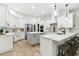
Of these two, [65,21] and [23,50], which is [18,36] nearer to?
[23,50]

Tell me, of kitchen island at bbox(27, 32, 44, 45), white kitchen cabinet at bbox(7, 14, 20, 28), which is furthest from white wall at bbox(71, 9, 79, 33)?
white kitchen cabinet at bbox(7, 14, 20, 28)

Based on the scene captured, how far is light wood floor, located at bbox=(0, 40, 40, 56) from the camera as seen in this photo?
185 cm

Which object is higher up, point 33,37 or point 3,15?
point 3,15

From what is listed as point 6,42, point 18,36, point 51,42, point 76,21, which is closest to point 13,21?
point 18,36

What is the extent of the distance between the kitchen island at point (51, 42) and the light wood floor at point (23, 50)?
131 millimetres

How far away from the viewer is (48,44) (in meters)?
1.92

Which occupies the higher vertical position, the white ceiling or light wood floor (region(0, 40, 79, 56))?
the white ceiling

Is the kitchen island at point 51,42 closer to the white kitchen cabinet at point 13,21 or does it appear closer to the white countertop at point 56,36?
the white countertop at point 56,36

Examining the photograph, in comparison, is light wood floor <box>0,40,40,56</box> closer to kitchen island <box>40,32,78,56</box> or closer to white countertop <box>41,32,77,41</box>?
kitchen island <box>40,32,78,56</box>

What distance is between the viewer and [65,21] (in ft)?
6.32

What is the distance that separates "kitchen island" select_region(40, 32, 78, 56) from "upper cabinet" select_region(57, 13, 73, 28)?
0.20 metres

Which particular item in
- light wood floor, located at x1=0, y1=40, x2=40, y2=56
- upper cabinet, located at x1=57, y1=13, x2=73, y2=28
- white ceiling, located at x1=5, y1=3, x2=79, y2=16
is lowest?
light wood floor, located at x1=0, y1=40, x2=40, y2=56

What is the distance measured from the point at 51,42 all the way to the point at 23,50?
2.08 feet

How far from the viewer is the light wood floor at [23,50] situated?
6.08 feet
